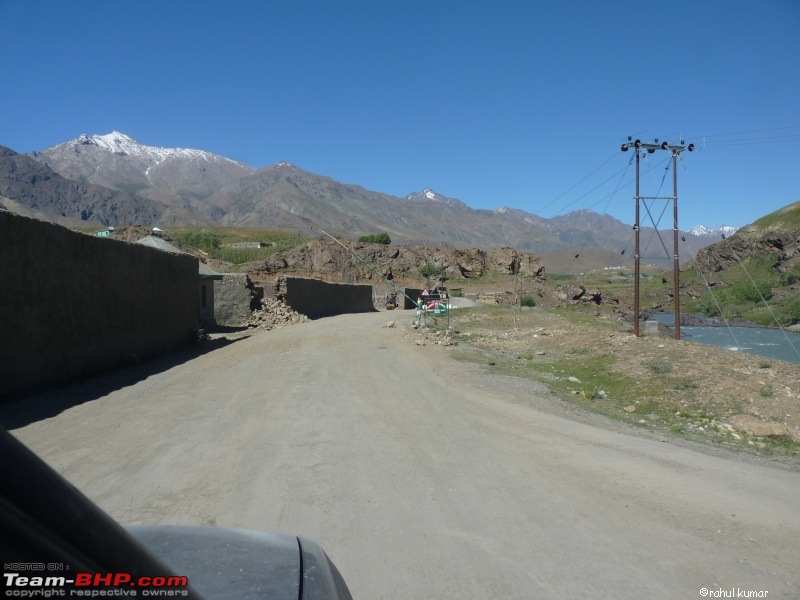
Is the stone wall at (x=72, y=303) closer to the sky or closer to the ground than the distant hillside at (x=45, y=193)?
closer to the ground

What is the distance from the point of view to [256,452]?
762 centimetres

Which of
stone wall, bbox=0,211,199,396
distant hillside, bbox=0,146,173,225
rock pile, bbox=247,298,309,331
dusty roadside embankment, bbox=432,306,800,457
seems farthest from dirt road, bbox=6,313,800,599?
distant hillside, bbox=0,146,173,225

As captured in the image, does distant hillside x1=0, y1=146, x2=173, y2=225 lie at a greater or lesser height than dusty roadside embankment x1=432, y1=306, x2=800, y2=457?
greater

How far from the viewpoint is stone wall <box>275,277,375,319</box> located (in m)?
32.4

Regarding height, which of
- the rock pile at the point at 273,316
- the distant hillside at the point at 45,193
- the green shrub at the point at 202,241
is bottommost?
the rock pile at the point at 273,316

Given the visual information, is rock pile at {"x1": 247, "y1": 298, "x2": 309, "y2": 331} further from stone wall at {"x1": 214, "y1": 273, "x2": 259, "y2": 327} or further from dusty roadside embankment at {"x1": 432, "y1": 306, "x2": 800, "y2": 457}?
dusty roadside embankment at {"x1": 432, "y1": 306, "x2": 800, "y2": 457}

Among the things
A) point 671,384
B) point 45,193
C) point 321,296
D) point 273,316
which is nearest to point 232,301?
point 273,316

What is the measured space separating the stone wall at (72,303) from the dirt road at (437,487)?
2.58 ft

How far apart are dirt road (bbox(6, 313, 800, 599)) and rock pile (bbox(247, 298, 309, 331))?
56.4 ft

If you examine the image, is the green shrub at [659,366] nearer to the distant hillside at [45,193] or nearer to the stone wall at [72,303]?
the stone wall at [72,303]

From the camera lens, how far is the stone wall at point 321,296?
106 feet

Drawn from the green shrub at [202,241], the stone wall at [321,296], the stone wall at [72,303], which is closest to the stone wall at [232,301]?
the stone wall at [321,296]

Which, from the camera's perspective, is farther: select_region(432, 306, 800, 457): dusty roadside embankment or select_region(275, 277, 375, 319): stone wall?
select_region(275, 277, 375, 319): stone wall

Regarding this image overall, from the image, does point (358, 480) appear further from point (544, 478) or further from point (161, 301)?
point (161, 301)
